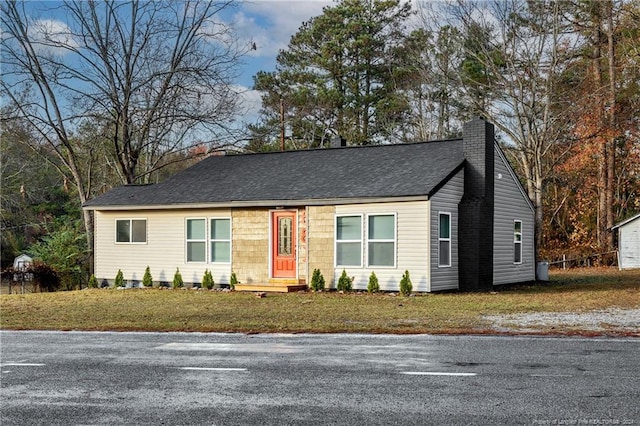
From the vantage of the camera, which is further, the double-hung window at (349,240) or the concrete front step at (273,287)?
the concrete front step at (273,287)

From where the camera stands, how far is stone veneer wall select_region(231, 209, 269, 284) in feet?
75.6

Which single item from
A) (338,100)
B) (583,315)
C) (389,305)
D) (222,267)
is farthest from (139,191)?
(338,100)

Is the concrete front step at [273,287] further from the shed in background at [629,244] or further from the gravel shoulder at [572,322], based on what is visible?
the shed in background at [629,244]

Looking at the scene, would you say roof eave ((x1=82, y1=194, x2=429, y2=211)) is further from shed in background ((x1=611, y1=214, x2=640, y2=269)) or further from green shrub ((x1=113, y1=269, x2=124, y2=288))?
shed in background ((x1=611, y1=214, x2=640, y2=269))

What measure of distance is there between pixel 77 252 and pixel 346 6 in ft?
79.3

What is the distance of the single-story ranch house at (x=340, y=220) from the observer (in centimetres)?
2089

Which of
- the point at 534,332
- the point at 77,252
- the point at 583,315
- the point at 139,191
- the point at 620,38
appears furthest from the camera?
the point at 620,38

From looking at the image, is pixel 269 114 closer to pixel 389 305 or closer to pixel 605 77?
pixel 605 77

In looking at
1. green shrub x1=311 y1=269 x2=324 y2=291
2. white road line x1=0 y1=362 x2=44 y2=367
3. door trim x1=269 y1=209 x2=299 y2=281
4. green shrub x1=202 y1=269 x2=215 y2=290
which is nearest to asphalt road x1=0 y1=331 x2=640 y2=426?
white road line x1=0 y1=362 x2=44 y2=367

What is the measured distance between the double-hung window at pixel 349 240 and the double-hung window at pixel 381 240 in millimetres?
345

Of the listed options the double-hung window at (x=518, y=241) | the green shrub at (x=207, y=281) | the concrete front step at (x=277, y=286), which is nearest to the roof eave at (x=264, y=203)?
the green shrub at (x=207, y=281)

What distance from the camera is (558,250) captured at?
132 feet

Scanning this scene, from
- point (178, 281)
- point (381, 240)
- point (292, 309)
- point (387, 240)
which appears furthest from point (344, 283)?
point (178, 281)

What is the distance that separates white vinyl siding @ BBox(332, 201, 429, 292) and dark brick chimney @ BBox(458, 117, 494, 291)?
215 cm
